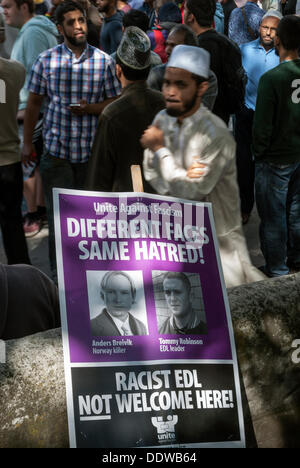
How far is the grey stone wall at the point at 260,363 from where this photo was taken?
2.19 metres

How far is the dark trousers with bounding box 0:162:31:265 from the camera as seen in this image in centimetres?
475

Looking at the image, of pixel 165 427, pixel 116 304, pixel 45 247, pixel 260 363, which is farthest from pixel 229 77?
pixel 165 427

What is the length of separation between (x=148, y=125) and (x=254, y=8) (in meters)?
4.26

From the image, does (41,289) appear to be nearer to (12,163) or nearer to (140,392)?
(140,392)

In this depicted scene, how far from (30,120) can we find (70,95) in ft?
1.25

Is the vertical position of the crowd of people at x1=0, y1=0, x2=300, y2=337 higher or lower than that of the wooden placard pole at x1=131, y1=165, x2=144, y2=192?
higher

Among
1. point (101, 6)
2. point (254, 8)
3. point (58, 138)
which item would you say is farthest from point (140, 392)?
point (101, 6)

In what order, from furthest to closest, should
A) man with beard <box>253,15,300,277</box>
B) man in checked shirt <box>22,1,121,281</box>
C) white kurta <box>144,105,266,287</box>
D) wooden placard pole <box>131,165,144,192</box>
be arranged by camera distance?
1. man in checked shirt <box>22,1,121,281</box>
2. man with beard <box>253,15,300,277</box>
3. white kurta <box>144,105,266,287</box>
4. wooden placard pole <box>131,165,144,192</box>

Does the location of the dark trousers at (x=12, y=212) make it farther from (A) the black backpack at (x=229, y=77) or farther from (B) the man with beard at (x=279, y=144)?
(B) the man with beard at (x=279, y=144)

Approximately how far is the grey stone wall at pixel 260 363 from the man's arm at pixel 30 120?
2.49 meters

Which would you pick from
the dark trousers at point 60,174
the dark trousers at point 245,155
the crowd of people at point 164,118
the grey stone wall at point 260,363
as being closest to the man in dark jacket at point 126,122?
the crowd of people at point 164,118

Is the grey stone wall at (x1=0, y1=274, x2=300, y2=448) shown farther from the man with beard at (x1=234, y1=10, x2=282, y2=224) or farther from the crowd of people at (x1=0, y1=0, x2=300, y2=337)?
the man with beard at (x1=234, y1=10, x2=282, y2=224)

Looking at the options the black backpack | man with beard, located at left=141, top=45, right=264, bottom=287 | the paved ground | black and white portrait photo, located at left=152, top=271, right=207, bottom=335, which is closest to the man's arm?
the paved ground

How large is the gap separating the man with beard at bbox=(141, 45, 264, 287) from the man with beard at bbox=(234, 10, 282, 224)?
2.54 metres
